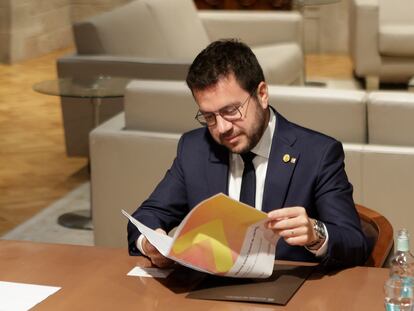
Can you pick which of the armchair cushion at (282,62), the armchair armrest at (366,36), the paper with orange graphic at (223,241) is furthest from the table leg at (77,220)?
the armchair armrest at (366,36)

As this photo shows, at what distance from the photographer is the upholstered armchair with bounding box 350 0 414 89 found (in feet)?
27.2

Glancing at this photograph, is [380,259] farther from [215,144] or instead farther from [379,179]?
[379,179]

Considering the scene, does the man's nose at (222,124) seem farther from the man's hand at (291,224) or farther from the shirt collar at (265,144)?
the man's hand at (291,224)

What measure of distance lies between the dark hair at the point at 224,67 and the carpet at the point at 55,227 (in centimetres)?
275

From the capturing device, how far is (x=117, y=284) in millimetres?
2508

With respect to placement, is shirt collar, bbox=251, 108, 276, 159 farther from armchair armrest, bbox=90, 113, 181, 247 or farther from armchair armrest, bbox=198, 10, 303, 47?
armchair armrest, bbox=198, 10, 303, 47

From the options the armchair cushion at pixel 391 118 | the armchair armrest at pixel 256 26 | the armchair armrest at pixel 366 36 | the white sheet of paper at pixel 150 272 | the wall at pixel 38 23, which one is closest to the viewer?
the white sheet of paper at pixel 150 272

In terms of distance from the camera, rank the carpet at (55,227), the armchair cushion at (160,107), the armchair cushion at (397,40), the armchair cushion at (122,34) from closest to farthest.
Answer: the armchair cushion at (160,107), the carpet at (55,227), the armchair cushion at (122,34), the armchair cushion at (397,40)

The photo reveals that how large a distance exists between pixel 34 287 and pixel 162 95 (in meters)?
2.09

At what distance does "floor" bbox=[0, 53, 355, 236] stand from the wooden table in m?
2.96

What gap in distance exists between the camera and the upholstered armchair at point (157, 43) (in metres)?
6.41

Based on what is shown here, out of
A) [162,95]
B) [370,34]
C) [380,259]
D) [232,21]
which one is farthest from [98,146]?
[370,34]

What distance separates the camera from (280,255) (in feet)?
9.14

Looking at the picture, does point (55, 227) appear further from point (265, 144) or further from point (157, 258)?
point (157, 258)
